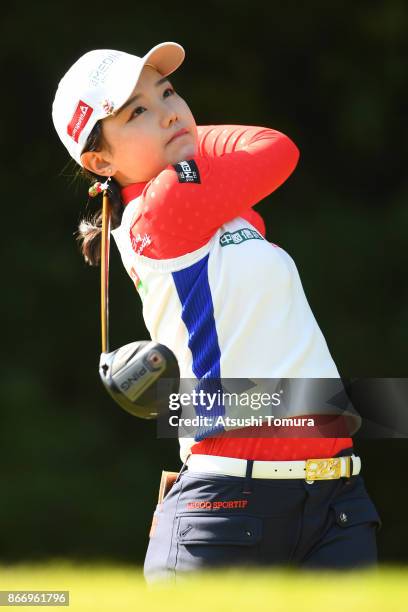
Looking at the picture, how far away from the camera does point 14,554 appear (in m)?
8.07

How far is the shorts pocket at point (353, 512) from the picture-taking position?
2852mm

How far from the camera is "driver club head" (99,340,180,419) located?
273cm

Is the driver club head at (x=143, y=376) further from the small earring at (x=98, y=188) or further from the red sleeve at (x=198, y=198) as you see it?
the small earring at (x=98, y=188)

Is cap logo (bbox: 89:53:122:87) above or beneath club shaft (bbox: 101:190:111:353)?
above

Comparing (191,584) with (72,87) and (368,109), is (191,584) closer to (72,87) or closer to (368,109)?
(72,87)

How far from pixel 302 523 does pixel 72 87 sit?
1.25 m

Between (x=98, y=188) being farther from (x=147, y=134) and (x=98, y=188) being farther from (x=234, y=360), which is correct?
(x=234, y=360)

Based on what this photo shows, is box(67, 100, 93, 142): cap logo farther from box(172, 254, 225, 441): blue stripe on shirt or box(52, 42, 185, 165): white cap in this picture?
box(172, 254, 225, 441): blue stripe on shirt

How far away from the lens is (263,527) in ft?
9.19

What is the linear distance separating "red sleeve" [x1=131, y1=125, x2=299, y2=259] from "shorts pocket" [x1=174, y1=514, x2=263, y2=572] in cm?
63

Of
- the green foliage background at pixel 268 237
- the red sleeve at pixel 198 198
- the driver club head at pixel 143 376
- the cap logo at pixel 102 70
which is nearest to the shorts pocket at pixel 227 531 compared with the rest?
the driver club head at pixel 143 376

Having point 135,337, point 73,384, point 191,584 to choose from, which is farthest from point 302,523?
point 73,384

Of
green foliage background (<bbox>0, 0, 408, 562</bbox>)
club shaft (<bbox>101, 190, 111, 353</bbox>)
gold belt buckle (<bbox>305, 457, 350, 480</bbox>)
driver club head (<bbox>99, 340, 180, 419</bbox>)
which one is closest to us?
driver club head (<bbox>99, 340, 180, 419</bbox>)

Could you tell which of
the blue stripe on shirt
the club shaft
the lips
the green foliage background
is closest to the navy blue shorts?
the blue stripe on shirt
